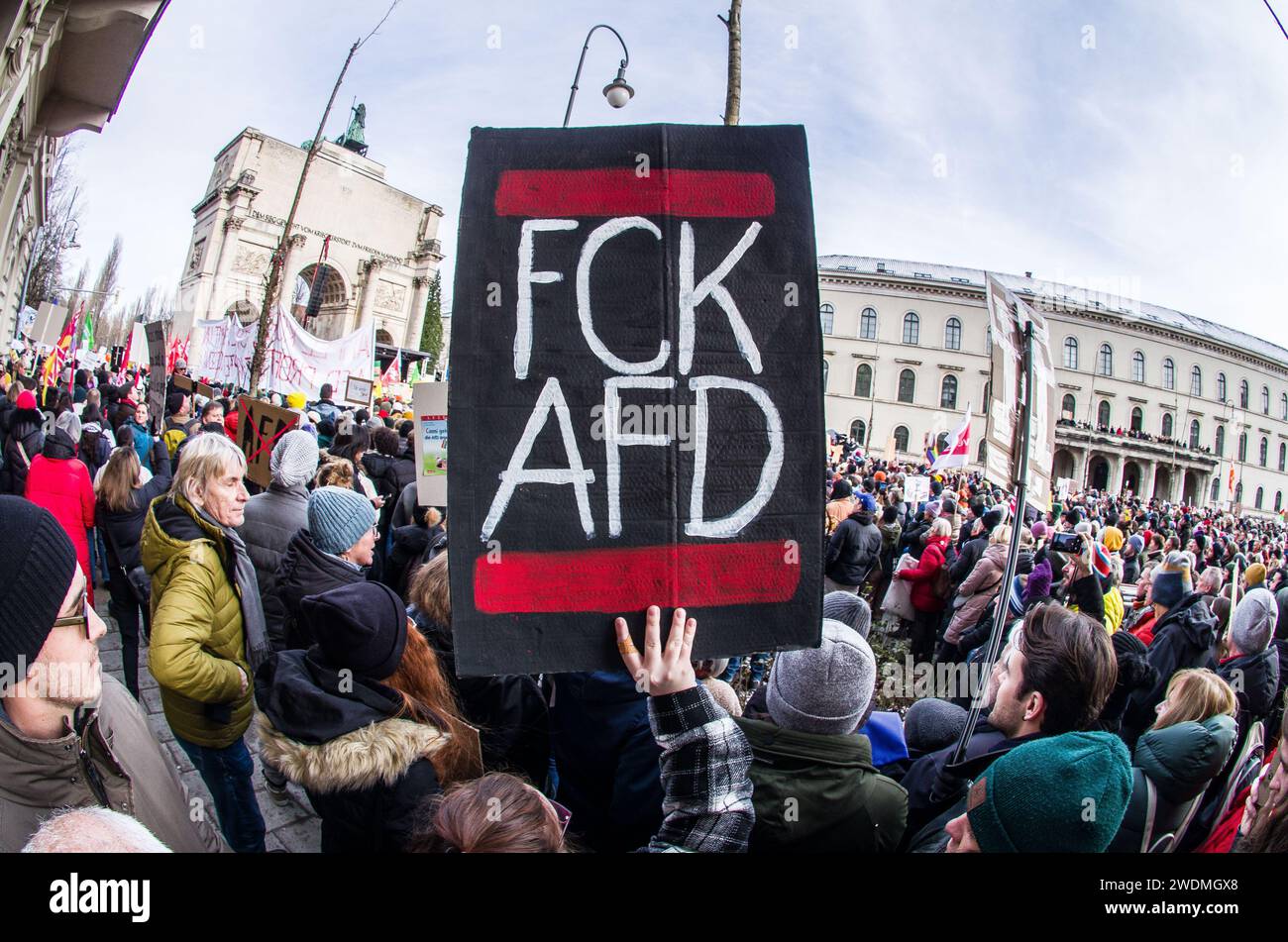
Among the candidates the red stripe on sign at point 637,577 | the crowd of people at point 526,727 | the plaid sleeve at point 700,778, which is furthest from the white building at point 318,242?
the plaid sleeve at point 700,778

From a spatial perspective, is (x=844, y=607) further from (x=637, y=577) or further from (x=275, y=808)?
(x=275, y=808)

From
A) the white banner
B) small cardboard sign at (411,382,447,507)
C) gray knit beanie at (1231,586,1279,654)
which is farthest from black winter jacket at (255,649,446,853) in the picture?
the white banner

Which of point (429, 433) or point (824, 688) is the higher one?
point (429, 433)

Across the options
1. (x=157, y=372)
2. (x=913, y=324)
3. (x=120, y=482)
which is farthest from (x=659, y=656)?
(x=913, y=324)

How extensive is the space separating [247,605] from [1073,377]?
71882mm

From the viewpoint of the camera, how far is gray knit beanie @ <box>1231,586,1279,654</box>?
3863 mm

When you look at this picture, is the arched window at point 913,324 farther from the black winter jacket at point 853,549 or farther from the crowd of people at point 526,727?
the crowd of people at point 526,727

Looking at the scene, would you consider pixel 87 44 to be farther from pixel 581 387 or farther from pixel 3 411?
pixel 581 387

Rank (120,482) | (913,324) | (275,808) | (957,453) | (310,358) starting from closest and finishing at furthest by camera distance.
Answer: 1. (275,808)
2. (120,482)
3. (310,358)
4. (957,453)
5. (913,324)

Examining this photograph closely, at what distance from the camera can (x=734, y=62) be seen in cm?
436

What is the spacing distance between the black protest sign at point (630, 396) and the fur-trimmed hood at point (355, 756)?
56 centimetres

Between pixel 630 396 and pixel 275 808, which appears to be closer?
pixel 630 396

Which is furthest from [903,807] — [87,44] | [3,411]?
[87,44]

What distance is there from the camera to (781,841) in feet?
5.34
